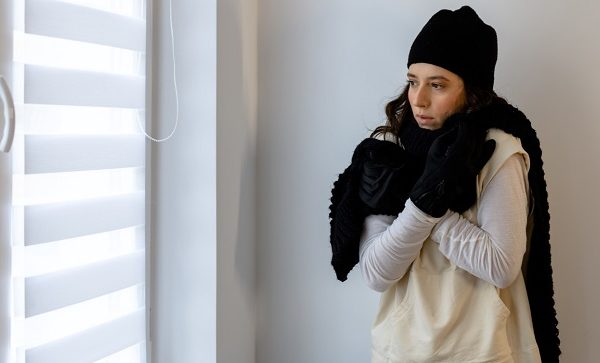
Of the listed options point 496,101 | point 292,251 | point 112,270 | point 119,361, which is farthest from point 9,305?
point 496,101

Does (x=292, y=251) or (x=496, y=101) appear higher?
(x=496, y=101)

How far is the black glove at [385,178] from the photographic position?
139cm

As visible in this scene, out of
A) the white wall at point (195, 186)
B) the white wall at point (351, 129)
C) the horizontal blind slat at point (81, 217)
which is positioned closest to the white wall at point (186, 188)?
the white wall at point (195, 186)

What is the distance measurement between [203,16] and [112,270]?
62 centimetres

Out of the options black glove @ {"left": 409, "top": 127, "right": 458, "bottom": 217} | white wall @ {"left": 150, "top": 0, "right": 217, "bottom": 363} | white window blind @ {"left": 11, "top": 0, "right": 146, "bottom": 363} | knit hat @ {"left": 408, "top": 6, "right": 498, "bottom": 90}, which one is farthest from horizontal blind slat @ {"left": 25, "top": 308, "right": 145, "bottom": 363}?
→ knit hat @ {"left": 408, "top": 6, "right": 498, "bottom": 90}

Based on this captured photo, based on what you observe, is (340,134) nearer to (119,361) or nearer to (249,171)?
(249,171)

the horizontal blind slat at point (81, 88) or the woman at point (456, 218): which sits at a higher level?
the horizontal blind slat at point (81, 88)

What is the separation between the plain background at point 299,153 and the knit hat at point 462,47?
29cm

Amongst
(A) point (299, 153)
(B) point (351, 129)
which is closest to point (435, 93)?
(B) point (351, 129)

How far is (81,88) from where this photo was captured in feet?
4.25

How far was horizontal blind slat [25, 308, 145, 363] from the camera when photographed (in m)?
1.22

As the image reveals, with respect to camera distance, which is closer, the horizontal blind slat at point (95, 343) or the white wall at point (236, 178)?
the horizontal blind slat at point (95, 343)

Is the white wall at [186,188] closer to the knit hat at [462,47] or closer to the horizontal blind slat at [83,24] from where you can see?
the horizontal blind slat at [83,24]

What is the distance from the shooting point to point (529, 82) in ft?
5.38
